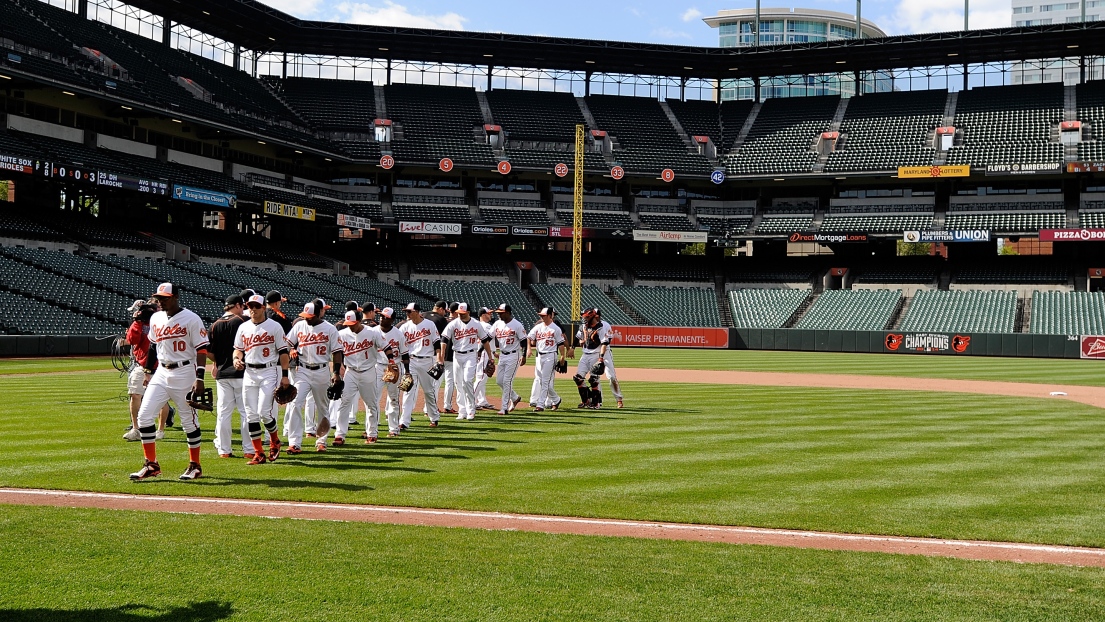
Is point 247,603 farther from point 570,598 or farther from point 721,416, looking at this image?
point 721,416

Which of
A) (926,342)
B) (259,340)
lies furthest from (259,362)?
(926,342)

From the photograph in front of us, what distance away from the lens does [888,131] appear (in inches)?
2746

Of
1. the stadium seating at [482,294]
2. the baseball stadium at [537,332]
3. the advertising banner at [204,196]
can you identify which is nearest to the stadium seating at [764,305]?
the baseball stadium at [537,332]

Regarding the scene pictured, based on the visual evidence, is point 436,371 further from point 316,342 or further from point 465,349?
point 316,342

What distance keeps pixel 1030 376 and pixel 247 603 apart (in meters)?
35.8

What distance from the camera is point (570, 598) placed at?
21.8 feet

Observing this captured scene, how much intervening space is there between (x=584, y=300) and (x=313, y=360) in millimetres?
52317

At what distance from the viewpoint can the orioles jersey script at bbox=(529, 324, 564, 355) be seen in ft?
67.0

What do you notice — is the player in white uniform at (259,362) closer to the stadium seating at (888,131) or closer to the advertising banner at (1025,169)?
the stadium seating at (888,131)

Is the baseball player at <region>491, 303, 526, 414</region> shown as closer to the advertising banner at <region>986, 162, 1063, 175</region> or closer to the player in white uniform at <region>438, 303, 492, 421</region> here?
the player in white uniform at <region>438, 303, 492, 421</region>

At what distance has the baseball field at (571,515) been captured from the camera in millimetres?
6535

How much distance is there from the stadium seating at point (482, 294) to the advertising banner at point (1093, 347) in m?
30.5

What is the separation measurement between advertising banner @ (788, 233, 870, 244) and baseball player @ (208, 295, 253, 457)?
5828 cm

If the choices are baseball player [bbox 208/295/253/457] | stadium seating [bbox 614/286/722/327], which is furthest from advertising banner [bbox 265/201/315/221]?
baseball player [bbox 208/295/253/457]
